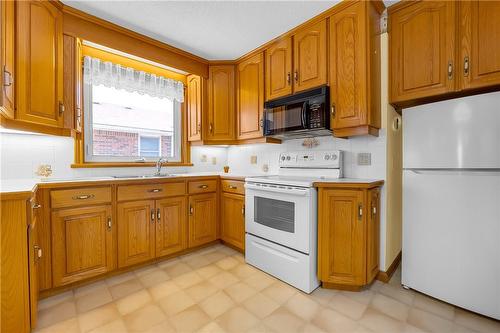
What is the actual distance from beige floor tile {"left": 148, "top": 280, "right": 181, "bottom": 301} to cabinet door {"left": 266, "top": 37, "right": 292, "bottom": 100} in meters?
2.05

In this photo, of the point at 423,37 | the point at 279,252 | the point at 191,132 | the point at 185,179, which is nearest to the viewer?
the point at 423,37

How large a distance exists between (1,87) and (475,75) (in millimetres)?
3045

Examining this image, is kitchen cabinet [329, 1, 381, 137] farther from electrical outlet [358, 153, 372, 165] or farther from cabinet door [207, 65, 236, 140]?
cabinet door [207, 65, 236, 140]

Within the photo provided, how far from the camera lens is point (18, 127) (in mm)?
1595

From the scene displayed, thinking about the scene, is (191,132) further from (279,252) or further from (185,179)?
(279,252)

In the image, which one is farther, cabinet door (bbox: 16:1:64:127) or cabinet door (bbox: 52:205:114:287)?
cabinet door (bbox: 52:205:114:287)

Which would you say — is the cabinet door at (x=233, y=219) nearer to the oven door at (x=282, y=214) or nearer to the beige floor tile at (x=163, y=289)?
the oven door at (x=282, y=214)

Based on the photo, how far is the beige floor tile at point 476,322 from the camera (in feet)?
4.58

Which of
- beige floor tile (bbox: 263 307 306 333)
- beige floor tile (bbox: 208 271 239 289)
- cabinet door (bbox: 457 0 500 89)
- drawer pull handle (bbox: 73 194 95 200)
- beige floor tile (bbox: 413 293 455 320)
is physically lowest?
beige floor tile (bbox: 263 307 306 333)

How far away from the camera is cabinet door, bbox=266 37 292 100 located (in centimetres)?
232

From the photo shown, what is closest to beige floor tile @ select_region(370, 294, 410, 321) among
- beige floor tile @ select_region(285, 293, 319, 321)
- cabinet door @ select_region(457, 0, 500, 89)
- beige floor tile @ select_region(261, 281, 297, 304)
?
beige floor tile @ select_region(285, 293, 319, 321)

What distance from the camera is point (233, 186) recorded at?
8.58 ft

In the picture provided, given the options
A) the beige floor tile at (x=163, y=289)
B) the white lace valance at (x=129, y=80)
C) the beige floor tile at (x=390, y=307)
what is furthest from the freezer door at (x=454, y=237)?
the white lace valance at (x=129, y=80)

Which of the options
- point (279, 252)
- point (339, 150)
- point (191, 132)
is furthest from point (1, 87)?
point (339, 150)
